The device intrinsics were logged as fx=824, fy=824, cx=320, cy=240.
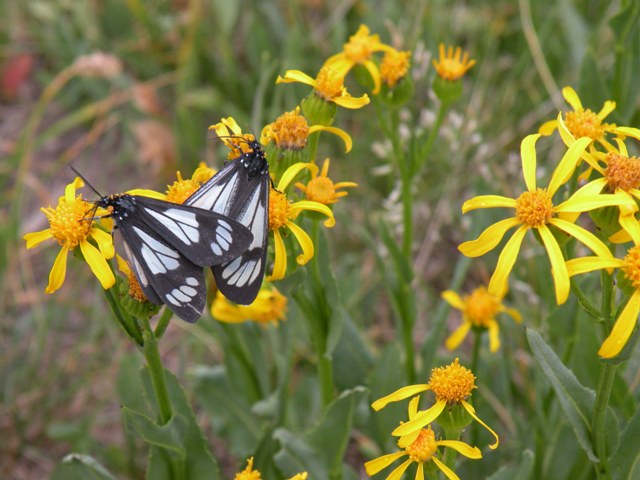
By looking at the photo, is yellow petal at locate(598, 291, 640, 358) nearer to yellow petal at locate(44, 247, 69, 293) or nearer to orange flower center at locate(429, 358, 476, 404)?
orange flower center at locate(429, 358, 476, 404)

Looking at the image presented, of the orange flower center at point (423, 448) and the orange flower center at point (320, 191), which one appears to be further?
the orange flower center at point (320, 191)

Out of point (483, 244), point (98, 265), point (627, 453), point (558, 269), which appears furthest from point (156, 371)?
point (627, 453)

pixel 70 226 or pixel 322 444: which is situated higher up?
pixel 70 226

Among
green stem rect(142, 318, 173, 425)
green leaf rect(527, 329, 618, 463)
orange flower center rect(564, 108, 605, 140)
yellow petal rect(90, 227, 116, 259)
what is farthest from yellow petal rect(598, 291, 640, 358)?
yellow petal rect(90, 227, 116, 259)

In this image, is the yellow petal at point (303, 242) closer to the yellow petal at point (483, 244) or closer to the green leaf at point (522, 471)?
the yellow petal at point (483, 244)

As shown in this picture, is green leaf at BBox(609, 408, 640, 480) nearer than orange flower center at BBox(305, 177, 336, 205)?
Yes

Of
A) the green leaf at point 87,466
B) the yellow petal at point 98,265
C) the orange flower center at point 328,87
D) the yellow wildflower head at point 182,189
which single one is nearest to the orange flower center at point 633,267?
the orange flower center at point 328,87

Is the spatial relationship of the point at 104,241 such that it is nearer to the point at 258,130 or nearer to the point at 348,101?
the point at 348,101
